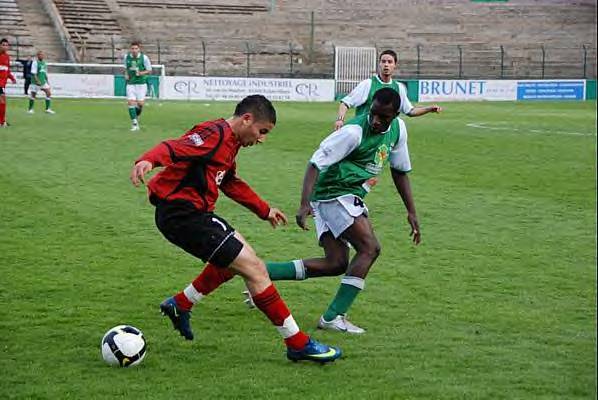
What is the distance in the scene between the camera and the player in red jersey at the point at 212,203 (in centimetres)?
584

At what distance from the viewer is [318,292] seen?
8.00m

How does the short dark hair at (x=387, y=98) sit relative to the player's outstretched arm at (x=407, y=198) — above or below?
above

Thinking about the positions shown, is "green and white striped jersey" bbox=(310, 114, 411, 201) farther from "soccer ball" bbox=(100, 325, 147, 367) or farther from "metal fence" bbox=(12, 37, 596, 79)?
"metal fence" bbox=(12, 37, 596, 79)

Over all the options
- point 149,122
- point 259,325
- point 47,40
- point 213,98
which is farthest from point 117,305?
point 47,40

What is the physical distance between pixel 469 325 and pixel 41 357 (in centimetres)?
292

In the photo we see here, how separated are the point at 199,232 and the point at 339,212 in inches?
46.4

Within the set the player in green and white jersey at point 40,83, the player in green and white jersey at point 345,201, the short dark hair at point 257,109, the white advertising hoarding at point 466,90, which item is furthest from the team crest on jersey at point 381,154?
the white advertising hoarding at point 466,90

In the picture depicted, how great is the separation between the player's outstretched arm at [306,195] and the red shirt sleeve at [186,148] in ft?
2.53

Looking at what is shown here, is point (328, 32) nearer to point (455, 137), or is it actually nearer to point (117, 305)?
point (455, 137)

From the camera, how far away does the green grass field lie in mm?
5543

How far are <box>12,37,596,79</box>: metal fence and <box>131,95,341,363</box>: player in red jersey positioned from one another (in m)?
37.8

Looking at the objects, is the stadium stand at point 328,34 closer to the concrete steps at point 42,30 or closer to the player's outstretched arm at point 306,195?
the concrete steps at point 42,30

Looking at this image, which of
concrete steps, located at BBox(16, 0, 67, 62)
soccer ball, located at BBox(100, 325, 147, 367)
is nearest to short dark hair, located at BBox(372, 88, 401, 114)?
soccer ball, located at BBox(100, 325, 147, 367)

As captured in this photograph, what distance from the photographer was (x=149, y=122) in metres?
26.0
